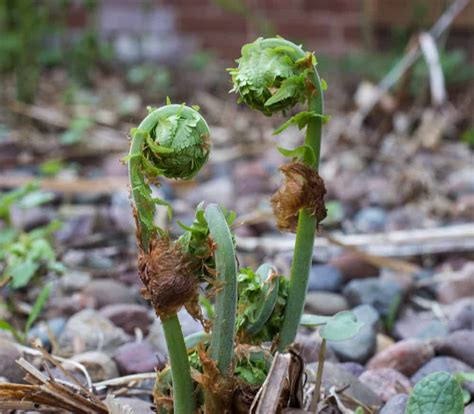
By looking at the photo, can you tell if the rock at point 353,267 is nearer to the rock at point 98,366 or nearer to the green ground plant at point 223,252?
the rock at point 98,366

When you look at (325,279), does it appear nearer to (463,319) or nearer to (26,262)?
(463,319)

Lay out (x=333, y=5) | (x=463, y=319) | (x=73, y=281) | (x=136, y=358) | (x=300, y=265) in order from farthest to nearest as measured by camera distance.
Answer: (x=333, y=5) → (x=73, y=281) → (x=463, y=319) → (x=136, y=358) → (x=300, y=265)

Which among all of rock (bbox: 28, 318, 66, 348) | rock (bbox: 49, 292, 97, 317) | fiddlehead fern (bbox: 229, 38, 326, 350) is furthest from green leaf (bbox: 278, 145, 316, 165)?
rock (bbox: 49, 292, 97, 317)

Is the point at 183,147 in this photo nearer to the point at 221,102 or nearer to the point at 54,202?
the point at 54,202

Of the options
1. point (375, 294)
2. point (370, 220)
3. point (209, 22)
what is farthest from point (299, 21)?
point (375, 294)

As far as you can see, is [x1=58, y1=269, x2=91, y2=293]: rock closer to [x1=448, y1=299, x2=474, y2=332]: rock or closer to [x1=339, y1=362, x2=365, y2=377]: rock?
[x1=339, y1=362, x2=365, y2=377]: rock

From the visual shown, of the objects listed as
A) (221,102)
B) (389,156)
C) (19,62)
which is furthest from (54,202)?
(221,102)

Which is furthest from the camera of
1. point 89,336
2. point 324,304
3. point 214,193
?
point 214,193
